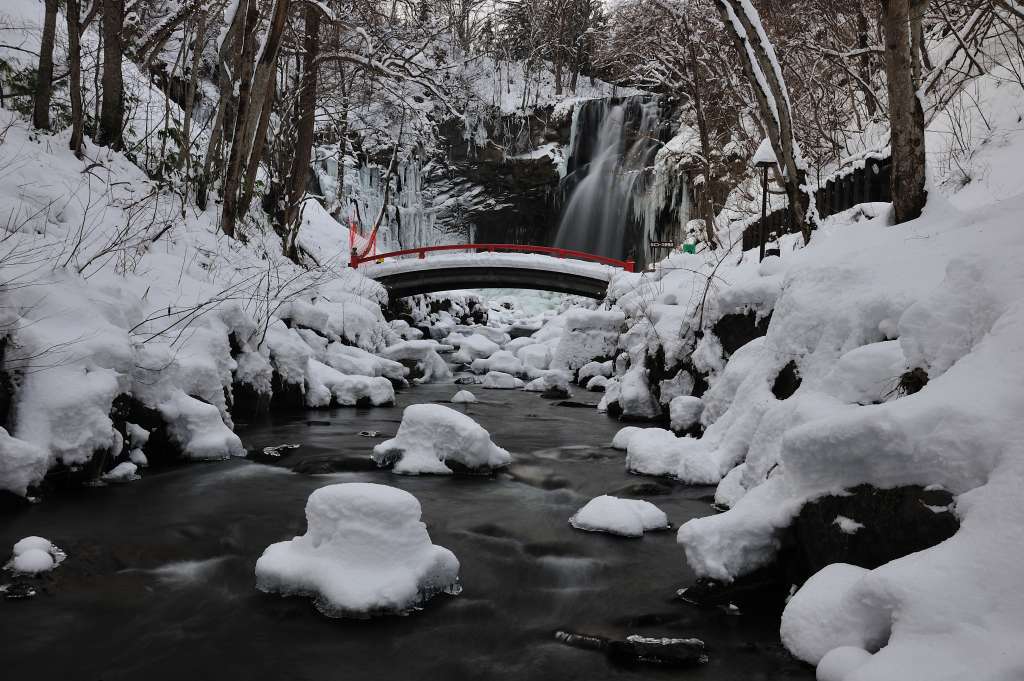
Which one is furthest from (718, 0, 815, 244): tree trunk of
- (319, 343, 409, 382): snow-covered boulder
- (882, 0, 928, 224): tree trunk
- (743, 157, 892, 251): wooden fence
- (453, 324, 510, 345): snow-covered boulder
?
(453, 324, 510, 345): snow-covered boulder

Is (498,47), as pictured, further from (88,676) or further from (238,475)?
(88,676)

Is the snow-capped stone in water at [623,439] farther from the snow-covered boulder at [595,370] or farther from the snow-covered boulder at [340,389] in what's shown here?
the snow-covered boulder at [595,370]

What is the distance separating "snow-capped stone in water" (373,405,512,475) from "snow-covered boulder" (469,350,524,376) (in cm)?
921

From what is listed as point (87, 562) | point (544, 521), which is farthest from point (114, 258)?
point (544, 521)

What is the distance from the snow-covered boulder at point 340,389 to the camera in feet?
30.8

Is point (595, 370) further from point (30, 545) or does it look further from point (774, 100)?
point (30, 545)

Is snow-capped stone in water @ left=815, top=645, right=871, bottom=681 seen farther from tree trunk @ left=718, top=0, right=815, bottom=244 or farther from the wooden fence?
tree trunk @ left=718, top=0, right=815, bottom=244

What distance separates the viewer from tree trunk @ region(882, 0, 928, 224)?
18.3ft

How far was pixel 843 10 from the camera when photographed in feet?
41.0

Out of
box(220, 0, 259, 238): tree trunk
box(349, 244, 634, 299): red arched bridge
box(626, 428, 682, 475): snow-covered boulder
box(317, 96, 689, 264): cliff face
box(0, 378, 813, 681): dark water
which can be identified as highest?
box(317, 96, 689, 264): cliff face

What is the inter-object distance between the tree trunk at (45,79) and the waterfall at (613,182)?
58.4 ft

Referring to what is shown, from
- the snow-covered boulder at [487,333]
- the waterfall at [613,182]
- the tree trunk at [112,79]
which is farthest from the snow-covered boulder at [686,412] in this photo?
the waterfall at [613,182]

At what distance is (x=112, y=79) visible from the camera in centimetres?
1008

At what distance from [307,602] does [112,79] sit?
373 inches
